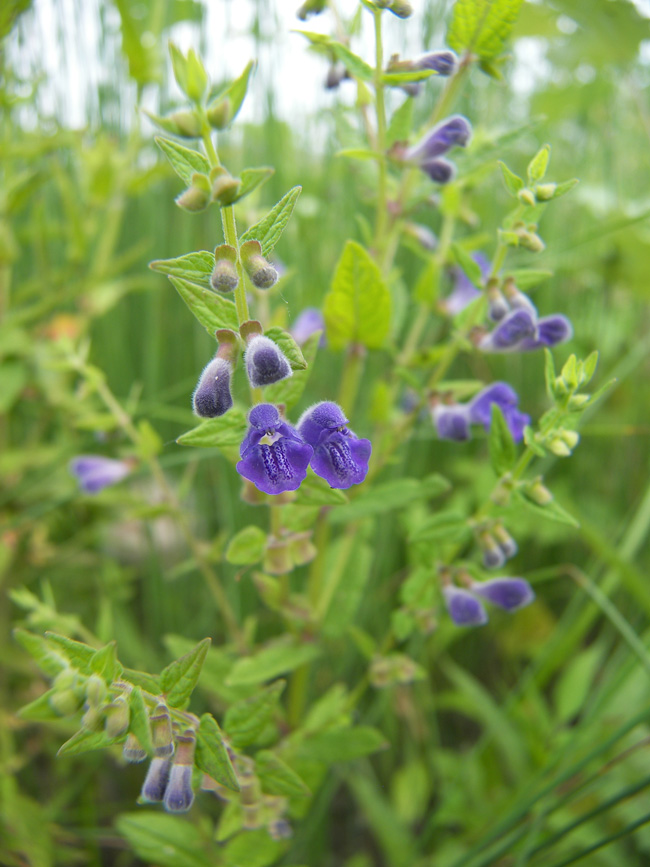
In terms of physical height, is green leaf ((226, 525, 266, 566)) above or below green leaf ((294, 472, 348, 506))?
below

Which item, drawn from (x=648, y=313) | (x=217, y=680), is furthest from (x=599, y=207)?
(x=217, y=680)

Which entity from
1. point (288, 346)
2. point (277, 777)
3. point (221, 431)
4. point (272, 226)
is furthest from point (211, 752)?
point (272, 226)

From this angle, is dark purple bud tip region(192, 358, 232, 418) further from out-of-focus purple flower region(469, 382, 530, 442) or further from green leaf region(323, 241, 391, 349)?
out-of-focus purple flower region(469, 382, 530, 442)

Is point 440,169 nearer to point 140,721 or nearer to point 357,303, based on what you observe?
point 357,303

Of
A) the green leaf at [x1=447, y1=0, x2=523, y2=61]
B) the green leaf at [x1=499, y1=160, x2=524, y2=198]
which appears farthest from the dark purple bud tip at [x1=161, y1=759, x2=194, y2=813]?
the green leaf at [x1=447, y1=0, x2=523, y2=61]

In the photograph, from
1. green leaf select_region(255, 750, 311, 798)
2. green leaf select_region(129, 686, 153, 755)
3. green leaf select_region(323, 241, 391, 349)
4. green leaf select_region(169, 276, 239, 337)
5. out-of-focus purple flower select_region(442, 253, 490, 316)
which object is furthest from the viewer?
out-of-focus purple flower select_region(442, 253, 490, 316)

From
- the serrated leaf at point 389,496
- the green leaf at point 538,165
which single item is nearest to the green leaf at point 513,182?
the green leaf at point 538,165
